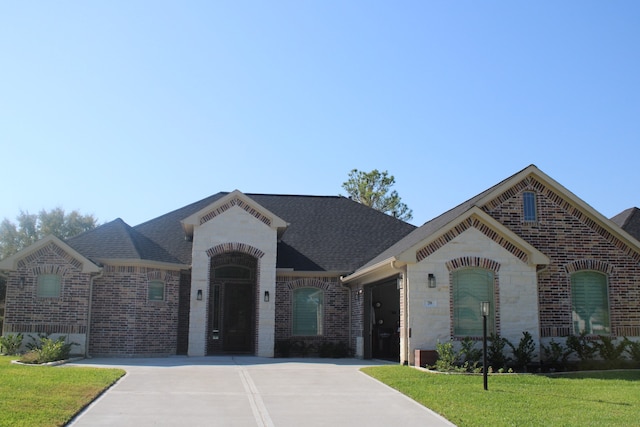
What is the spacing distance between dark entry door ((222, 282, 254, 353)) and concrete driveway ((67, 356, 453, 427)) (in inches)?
283

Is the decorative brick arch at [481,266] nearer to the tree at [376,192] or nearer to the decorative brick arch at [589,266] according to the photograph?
the decorative brick arch at [589,266]

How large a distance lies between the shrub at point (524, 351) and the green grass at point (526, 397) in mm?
1167

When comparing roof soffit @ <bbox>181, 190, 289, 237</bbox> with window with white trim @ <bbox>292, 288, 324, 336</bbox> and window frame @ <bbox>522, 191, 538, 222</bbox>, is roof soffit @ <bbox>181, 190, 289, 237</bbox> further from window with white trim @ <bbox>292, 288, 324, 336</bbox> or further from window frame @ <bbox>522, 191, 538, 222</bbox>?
window frame @ <bbox>522, 191, 538, 222</bbox>

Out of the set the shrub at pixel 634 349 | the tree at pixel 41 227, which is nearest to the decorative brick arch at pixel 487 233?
the shrub at pixel 634 349

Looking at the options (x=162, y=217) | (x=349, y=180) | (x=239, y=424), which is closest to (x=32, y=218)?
(x=349, y=180)

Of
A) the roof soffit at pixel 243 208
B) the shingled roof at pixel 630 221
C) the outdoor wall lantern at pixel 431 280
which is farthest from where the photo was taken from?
the shingled roof at pixel 630 221

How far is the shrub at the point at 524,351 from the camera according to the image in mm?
16312

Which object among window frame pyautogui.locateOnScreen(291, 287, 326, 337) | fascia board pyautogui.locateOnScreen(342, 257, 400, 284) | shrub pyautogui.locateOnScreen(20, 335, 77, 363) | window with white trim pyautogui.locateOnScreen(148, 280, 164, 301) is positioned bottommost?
shrub pyautogui.locateOnScreen(20, 335, 77, 363)

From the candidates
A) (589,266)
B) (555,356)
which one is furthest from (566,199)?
(555,356)

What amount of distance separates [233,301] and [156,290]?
368 centimetres

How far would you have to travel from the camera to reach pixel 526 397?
11.7m

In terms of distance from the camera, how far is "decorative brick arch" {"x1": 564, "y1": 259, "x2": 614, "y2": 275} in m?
19.0

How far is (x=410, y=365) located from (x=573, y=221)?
22.6ft

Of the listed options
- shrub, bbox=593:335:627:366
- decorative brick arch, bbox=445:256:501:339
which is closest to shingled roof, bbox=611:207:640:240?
shrub, bbox=593:335:627:366
